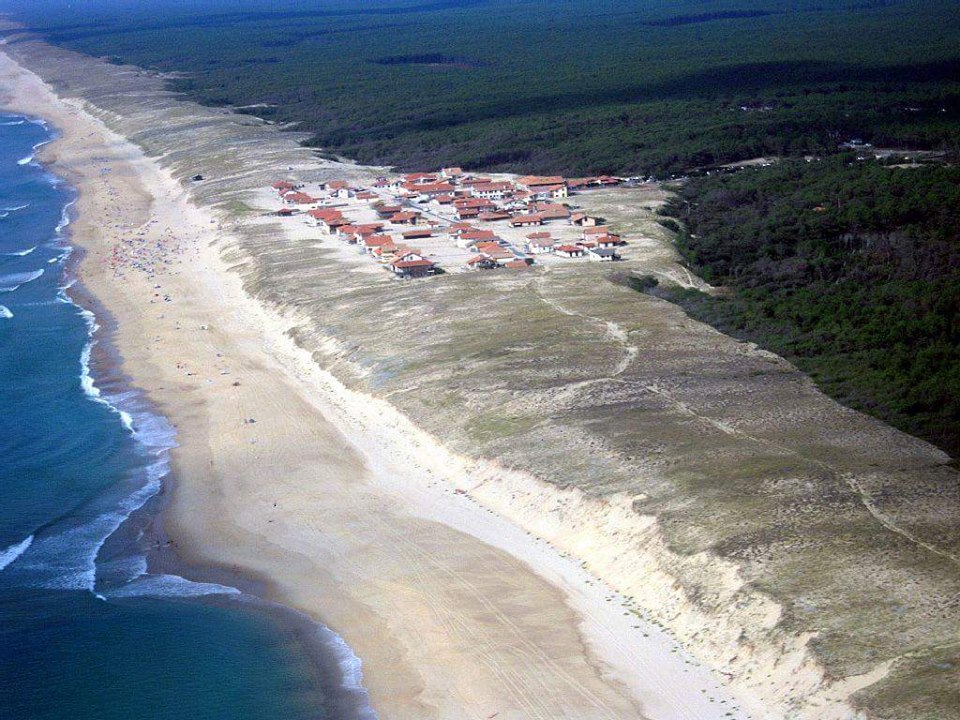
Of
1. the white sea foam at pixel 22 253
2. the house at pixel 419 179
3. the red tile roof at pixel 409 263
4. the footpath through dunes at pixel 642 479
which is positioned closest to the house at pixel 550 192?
the house at pixel 419 179

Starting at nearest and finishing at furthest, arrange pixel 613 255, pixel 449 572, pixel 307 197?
pixel 449 572 < pixel 613 255 < pixel 307 197

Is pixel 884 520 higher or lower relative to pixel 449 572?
higher

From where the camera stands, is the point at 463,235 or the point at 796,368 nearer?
the point at 796,368

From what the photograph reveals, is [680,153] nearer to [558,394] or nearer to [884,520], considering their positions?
[558,394]

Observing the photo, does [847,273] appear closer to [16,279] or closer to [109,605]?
[109,605]

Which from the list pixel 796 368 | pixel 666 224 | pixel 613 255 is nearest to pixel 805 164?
pixel 666 224

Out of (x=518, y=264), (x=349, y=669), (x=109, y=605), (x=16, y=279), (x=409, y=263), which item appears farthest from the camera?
(x=16, y=279)

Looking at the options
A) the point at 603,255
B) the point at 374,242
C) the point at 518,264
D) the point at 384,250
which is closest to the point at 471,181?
the point at 374,242
